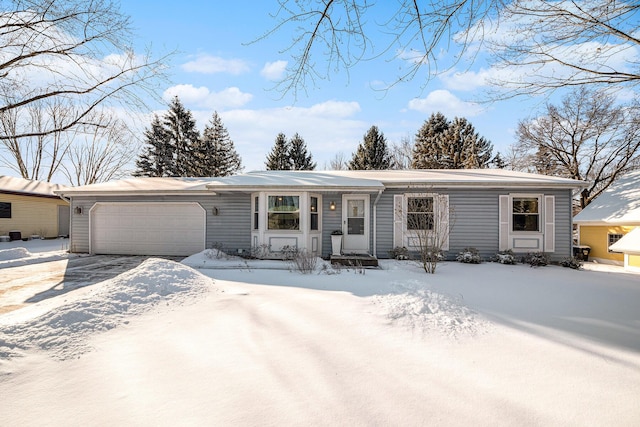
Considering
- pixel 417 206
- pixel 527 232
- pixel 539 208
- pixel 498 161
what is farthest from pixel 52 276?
Answer: pixel 498 161

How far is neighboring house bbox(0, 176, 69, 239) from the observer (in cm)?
1525

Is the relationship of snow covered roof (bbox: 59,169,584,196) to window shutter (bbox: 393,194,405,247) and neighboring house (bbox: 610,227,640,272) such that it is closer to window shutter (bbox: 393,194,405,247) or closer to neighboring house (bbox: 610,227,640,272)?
window shutter (bbox: 393,194,405,247)

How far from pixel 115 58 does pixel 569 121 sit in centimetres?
2343

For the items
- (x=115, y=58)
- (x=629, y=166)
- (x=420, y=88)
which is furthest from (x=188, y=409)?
(x=629, y=166)

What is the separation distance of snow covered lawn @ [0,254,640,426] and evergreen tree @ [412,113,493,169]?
20.7 metres

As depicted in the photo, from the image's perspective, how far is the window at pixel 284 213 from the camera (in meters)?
9.49

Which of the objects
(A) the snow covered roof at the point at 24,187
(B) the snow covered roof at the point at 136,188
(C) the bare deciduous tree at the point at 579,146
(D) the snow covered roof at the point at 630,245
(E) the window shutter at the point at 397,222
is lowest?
(D) the snow covered roof at the point at 630,245

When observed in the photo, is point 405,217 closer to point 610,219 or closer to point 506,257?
point 506,257

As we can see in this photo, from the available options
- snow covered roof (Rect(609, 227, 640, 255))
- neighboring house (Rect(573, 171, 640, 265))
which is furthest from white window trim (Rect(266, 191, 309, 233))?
neighboring house (Rect(573, 171, 640, 265))

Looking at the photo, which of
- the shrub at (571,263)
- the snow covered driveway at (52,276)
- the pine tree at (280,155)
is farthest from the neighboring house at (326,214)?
the pine tree at (280,155)

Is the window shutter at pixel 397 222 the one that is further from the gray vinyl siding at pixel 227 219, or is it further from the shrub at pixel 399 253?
the gray vinyl siding at pixel 227 219

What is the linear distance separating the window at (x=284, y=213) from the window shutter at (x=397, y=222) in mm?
3254

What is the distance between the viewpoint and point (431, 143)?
2522cm

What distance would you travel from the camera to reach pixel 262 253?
9.39 metres
